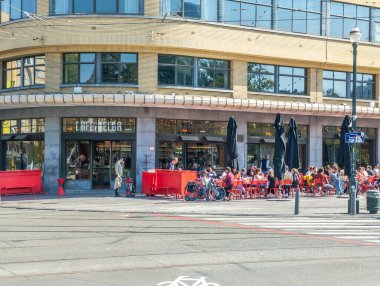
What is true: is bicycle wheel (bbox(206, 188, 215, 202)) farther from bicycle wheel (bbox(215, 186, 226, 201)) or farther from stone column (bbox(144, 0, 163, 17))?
stone column (bbox(144, 0, 163, 17))

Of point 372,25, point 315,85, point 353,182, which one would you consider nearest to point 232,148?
point 353,182

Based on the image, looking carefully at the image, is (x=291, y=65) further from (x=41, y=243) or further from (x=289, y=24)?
(x=41, y=243)

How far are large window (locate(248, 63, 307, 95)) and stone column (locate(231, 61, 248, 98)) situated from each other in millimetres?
476

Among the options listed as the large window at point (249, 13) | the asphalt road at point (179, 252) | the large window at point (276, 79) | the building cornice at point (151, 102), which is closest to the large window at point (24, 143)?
the building cornice at point (151, 102)

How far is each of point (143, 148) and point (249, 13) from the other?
33.5ft

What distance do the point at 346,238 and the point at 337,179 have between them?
14.9 m

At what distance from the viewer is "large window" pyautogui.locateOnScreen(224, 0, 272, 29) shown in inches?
1323

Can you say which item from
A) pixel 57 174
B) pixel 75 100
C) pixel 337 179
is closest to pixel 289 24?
pixel 337 179

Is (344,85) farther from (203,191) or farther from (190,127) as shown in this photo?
(203,191)

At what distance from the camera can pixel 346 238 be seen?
51.2 feet

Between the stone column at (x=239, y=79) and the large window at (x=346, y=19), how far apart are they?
7.11m

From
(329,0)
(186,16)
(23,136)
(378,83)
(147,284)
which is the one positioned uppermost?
(329,0)

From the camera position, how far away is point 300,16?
3603 centimetres

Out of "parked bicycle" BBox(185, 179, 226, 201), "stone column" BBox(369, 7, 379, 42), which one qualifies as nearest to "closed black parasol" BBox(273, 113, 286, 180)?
"parked bicycle" BBox(185, 179, 226, 201)
